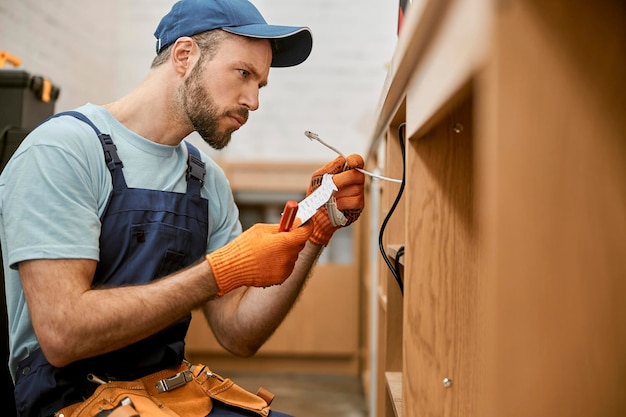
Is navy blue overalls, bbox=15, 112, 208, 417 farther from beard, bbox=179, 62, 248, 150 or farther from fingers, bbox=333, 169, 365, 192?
fingers, bbox=333, 169, 365, 192

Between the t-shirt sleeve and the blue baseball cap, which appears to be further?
the blue baseball cap

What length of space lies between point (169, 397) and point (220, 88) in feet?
2.01

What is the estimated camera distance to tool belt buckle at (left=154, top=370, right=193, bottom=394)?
103 centimetres

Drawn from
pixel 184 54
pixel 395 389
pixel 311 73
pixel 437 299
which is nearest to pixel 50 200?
pixel 184 54

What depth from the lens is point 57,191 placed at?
94cm

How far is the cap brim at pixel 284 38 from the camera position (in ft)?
3.77

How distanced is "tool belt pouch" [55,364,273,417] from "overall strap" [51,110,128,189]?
358 millimetres

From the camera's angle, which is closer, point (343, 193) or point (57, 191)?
point (57, 191)

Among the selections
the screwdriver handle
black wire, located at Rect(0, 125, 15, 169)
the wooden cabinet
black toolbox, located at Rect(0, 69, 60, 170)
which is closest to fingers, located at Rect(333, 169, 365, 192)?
the screwdriver handle

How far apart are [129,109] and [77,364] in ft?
1.66

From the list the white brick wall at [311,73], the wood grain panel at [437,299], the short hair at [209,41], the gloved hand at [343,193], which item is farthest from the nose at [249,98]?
the white brick wall at [311,73]

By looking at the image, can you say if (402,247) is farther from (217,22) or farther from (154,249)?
(217,22)

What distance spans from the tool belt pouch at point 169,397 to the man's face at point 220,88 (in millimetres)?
483

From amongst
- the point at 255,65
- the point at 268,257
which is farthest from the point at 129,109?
the point at 268,257
